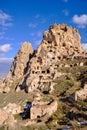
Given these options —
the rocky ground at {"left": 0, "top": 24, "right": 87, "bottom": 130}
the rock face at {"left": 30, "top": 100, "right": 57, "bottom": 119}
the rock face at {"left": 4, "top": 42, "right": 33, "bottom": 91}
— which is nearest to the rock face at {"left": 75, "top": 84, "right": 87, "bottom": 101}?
the rocky ground at {"left": 0, "top": 24, "right": 87, "bottom": 130}

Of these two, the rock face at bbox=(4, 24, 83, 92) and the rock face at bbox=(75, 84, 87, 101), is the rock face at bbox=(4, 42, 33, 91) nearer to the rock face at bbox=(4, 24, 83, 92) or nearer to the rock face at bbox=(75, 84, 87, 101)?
the rock face at bbox=(4, 24, 83, 92)

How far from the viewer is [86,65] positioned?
91188 mm

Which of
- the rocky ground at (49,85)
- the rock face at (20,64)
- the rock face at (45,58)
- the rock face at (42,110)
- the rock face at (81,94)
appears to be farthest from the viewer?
the rock face at (20,64)

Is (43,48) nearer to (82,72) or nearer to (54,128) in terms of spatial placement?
(82,72)

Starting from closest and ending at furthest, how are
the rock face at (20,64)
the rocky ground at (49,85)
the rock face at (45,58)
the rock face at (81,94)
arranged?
the rocky ground at (49,85) < the rock face at (81,94) < the rock face at (45,58) < the rock face at (20,64)

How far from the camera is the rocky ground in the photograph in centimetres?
5931

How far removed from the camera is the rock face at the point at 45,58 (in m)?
87.2

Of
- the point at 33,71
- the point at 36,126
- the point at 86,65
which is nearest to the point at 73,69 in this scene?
the point at 86,65

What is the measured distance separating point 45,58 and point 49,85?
52.4ft

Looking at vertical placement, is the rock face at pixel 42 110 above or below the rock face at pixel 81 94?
below

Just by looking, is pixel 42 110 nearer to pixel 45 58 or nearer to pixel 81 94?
pixel 81 94

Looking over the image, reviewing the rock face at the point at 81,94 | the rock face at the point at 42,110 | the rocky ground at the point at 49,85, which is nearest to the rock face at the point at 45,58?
the rocky ground at the point at 49,85

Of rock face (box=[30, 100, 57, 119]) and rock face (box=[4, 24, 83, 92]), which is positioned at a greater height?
rock face (box=[4, 24, 83, 92])

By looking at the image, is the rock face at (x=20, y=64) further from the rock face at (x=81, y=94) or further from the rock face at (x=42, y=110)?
the rock face at (x=81, y=94)
